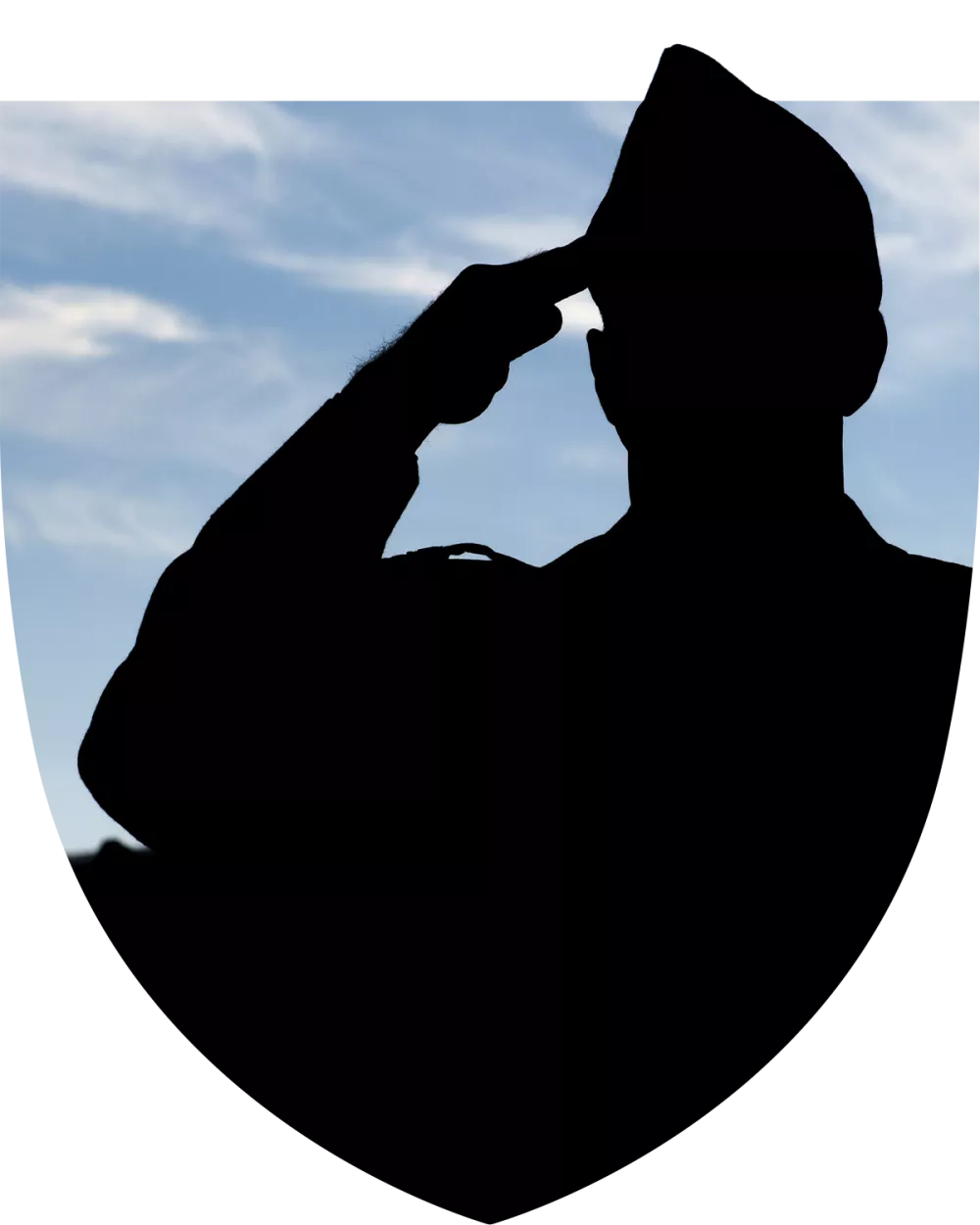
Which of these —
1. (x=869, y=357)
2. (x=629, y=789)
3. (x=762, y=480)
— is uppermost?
(x=869, y=357)

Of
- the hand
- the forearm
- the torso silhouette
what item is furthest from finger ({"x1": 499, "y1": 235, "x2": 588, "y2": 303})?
the torso silhouette

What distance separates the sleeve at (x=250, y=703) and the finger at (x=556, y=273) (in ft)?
1.60

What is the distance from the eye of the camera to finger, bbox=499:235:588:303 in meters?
Result: 2.00

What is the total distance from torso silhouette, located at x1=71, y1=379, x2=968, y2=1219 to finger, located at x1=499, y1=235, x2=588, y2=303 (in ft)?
1.35

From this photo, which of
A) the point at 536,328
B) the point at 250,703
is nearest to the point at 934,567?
the point at 536,328

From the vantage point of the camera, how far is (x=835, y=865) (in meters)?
1.79

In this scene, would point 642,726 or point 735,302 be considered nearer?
point 642,726

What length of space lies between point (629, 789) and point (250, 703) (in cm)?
53

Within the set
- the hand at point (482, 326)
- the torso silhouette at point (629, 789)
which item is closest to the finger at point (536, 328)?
the hand at point (482, 326)

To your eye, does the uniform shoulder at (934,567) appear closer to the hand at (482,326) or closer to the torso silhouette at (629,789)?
the torso silhouette at (629,789)

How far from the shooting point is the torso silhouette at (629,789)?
172 cm

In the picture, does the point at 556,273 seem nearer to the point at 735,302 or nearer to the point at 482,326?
the point at 482,326

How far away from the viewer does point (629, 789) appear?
1836mm
